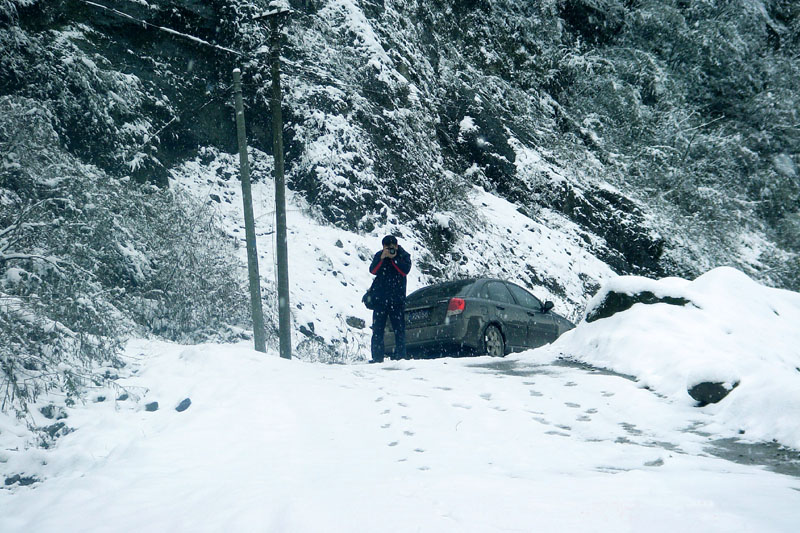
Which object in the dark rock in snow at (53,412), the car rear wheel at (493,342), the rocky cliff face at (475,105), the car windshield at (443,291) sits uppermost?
the rocky cliff face at (475,105)

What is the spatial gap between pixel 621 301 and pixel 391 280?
3212 millimetres

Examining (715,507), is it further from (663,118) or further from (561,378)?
(663,118)

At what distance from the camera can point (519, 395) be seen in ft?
20.2

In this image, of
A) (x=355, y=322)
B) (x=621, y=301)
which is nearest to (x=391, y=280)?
(x=621, y=301)

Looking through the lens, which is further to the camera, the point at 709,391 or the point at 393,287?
the point at 393,287

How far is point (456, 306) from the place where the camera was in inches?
337

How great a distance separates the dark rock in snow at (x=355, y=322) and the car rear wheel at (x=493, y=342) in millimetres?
4404

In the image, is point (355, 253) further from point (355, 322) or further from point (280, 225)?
point (280, 225)

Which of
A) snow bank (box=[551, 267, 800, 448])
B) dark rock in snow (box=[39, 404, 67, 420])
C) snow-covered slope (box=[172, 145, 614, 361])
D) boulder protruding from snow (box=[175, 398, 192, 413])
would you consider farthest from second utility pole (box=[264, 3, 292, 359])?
dark rock in snow (box=[39, 404, 67, 420])

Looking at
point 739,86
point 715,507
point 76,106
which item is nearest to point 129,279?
point 76,106

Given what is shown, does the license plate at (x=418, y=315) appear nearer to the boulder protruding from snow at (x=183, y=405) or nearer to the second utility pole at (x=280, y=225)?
the second utility pole at (x=280, y=225)

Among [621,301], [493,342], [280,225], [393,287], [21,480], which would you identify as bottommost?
[493,342]

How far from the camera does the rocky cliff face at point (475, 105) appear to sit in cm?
1347

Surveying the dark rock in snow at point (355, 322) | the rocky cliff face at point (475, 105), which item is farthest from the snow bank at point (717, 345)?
the rocky cliff face at point (475, 105)
